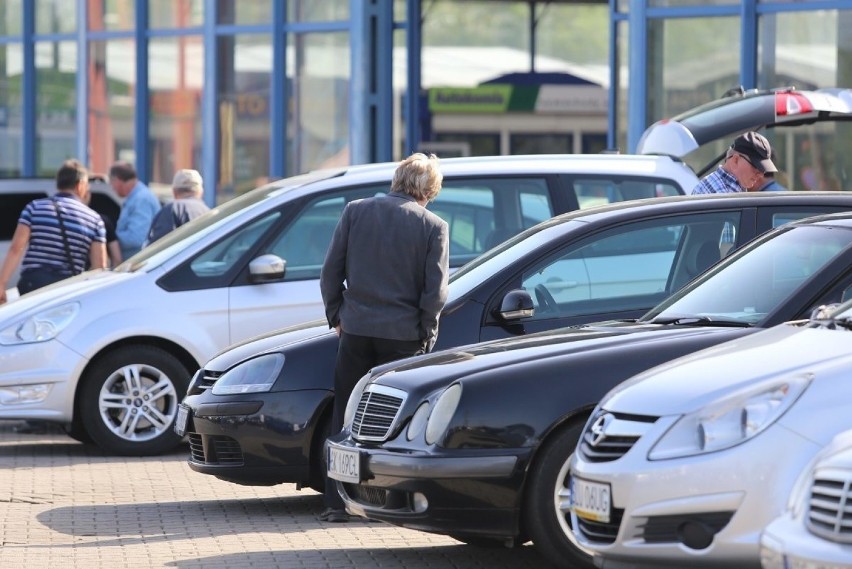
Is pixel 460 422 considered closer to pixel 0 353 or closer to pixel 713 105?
pixel 0 353

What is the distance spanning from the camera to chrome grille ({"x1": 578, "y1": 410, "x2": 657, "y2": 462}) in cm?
550

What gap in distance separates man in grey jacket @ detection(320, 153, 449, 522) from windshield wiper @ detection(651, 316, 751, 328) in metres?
1.31

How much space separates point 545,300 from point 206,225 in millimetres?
3734

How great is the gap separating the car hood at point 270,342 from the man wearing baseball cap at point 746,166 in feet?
9.12

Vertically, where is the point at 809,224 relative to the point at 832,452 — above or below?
above

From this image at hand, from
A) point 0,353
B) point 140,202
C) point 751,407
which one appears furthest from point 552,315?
point 140,202

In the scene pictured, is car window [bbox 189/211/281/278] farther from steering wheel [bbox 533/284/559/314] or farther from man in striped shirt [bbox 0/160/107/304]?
steering wheel [bbox 533/284/559/314]

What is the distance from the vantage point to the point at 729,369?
215 inches

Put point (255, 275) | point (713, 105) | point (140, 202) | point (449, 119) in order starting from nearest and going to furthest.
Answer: point (255, 275), point (713, 105), point (140, 202), point (449, 119)

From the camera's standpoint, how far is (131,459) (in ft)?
36.5

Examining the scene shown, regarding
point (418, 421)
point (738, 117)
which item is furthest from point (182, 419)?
point (738, 117)

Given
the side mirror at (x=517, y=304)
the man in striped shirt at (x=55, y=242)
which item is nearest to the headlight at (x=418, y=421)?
the side mirror at (x=517, y=304)

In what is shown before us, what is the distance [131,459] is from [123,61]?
15.1 m

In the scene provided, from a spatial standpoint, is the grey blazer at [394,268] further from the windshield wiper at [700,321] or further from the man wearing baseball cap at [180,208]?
the man wearing baseball cap at [180,208]
